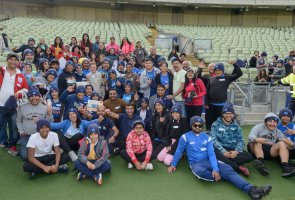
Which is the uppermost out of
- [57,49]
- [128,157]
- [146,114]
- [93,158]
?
[57,49]

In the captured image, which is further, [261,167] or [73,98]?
[73,98]

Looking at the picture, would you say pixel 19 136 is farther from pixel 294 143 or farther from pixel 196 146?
pixel 294 143

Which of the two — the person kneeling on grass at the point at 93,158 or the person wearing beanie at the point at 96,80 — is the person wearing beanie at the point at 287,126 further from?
the person wearing beanie at the point at 96,80

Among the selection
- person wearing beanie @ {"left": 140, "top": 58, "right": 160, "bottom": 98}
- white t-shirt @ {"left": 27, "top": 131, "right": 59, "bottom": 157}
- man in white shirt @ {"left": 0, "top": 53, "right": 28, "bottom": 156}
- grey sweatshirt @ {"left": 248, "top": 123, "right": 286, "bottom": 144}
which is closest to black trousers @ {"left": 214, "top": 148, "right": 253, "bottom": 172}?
grey sweatshirt @ {"left": 248, "top": 123, "right": 286, "bottom": 144}

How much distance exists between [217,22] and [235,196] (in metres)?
27.4

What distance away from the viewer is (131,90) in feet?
20.2

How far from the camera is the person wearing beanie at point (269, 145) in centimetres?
483

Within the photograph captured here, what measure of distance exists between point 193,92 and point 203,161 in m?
1.63

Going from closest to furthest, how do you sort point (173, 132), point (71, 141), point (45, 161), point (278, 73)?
point (45, 161) → point (71, 141) → point (173, 132) → point (278, 73)

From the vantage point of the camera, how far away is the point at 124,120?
5.54 m

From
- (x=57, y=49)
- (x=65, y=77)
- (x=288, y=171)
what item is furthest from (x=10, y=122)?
(x=288, y=171)

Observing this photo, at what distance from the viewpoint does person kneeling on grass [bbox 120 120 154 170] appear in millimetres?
4895

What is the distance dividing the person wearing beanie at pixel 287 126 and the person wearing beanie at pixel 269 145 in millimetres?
114

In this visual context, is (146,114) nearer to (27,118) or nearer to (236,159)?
(236,159)
